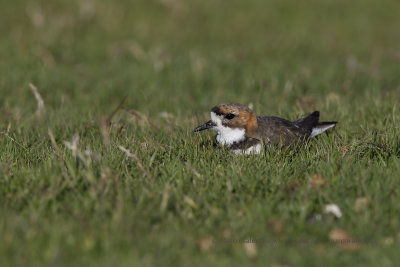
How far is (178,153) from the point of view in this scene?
5863 millimetres

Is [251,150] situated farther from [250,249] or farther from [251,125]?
[250,249]

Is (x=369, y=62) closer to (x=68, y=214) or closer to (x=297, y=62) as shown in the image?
(x=297, y=62)

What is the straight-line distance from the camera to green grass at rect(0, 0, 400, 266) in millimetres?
4113

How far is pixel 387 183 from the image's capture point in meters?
4.86

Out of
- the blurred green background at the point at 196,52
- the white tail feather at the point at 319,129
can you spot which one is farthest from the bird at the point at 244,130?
the blurred green background at the point at 196,52

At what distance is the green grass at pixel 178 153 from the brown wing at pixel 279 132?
306 millimetres

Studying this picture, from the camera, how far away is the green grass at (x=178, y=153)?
13.5 ft

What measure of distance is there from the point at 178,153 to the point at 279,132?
1295 mm

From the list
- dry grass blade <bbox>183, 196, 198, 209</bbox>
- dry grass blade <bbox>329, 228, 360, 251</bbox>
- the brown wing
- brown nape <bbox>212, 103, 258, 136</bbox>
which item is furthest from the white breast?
dry grass blade <bbox>329, 228, 360, 251</bbox>

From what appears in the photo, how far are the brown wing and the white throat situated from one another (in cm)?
20

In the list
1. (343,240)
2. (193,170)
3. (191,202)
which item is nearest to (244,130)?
(193,170)

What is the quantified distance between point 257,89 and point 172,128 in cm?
326

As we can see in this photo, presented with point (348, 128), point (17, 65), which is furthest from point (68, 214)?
point (17, 65)

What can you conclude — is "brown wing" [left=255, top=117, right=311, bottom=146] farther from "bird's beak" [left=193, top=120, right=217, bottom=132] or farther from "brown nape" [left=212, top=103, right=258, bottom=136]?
"bird's beak" [left=193, top=120, right=217, bottom=132]
